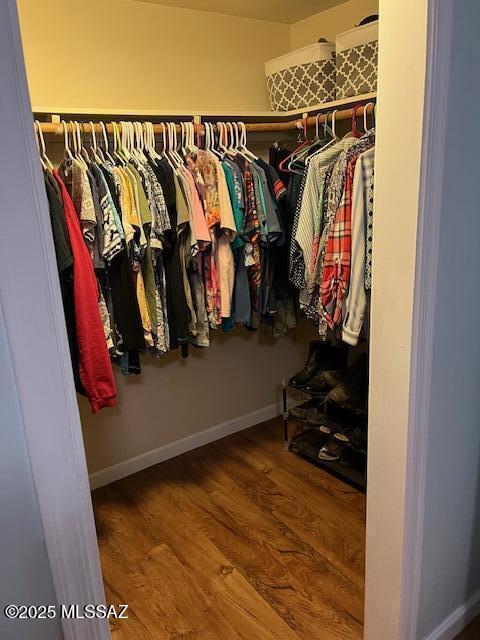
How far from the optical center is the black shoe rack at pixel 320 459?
2418 millimetres

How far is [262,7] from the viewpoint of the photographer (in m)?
2.31

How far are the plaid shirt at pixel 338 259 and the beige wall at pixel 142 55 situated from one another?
1.03 meters

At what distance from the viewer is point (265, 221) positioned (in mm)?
2125

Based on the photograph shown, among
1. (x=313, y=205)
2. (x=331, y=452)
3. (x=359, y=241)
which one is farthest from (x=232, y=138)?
(x=331, y=452)

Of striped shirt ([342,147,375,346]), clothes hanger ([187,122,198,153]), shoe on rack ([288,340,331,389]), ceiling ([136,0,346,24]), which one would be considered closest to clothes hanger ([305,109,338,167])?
striped shirt ([342,147,375,346])

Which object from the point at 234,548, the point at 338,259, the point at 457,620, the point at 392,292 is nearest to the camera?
the point at 392,292

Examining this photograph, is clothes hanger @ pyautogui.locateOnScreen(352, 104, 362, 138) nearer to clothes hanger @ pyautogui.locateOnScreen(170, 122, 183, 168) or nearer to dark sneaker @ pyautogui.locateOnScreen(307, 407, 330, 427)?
clothes hanger @ pyautogui.locateOnScreen(170, 122, 183, 168)

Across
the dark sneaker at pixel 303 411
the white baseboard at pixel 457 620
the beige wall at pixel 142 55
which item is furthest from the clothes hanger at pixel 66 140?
the white baseboard at pixel 457 620

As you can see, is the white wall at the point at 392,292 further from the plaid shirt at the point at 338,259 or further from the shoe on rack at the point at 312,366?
the shoe on rack at the point at 312,366

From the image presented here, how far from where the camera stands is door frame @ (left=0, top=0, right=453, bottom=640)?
2.37 feet

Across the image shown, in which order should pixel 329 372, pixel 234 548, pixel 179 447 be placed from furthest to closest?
pixel 179 447, pixel 329 372, pixel 234 548

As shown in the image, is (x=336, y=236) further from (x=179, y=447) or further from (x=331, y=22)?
(x=179, y=447)

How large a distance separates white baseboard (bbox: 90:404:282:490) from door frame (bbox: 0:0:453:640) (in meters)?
1.62

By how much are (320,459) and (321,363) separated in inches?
19.6
